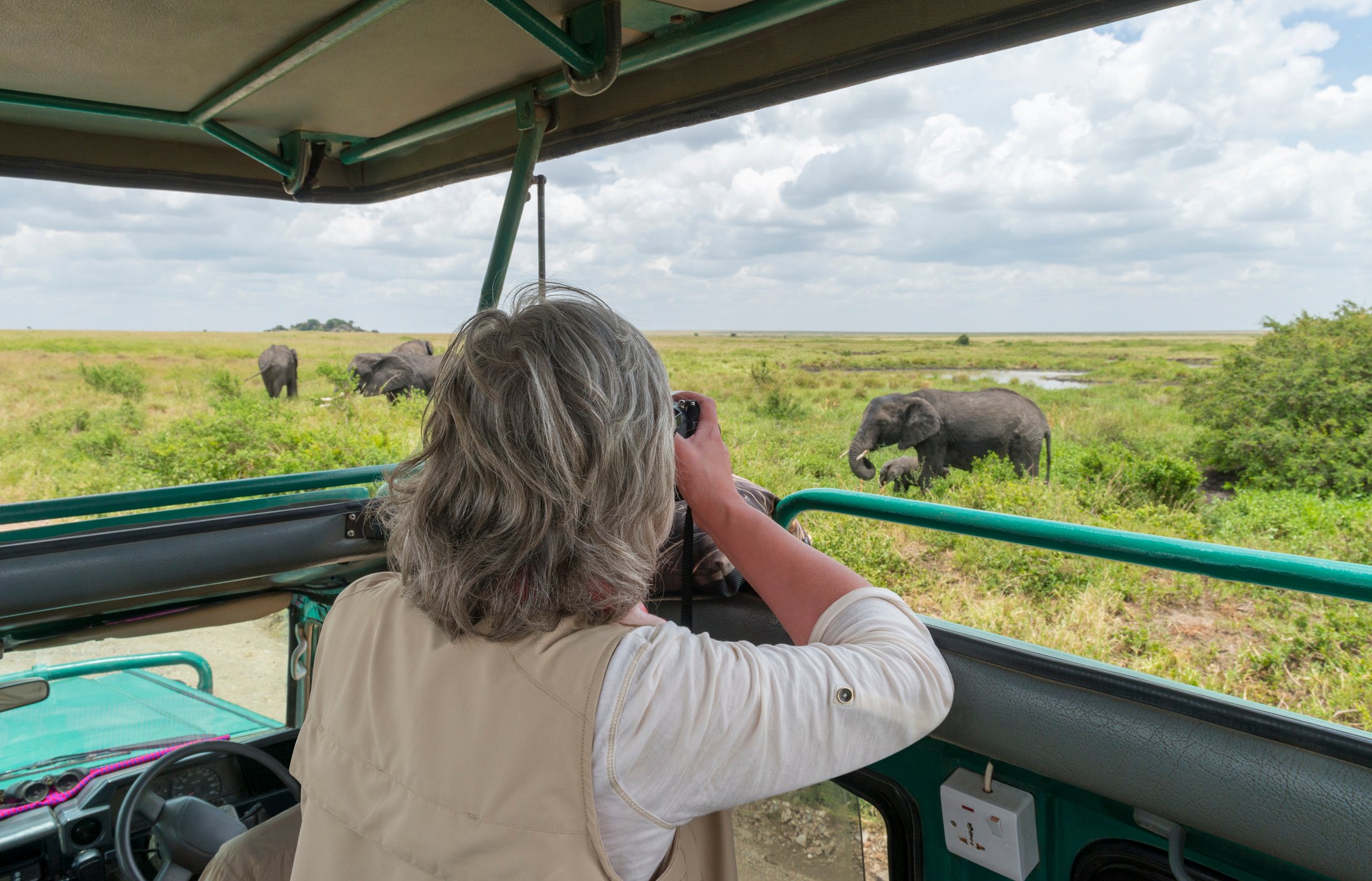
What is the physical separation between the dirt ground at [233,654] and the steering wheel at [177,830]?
1.77 ft

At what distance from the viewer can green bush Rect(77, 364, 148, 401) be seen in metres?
16.1

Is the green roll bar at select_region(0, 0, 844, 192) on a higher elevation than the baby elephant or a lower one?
higher

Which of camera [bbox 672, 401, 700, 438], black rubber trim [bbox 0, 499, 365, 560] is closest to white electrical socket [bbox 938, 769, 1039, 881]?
camera [bbox 672, 401, 700, 438]

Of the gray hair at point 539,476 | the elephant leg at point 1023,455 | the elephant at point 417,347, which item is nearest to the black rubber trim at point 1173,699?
the gray hair at point 539,476

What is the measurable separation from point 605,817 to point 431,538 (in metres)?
0.29

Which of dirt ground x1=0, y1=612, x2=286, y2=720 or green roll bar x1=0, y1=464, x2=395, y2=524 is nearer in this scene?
green roll bar x1=0, y1=464, x2=395, y2=524

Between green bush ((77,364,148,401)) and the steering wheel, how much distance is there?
16.6 m

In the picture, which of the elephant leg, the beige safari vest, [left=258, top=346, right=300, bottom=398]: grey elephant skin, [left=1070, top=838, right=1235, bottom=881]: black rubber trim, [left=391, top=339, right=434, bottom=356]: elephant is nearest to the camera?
the beige safari vest

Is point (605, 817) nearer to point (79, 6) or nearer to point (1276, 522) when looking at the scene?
point (79, 6)

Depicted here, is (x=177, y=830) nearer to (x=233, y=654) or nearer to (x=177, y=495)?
(x=177, y=495)

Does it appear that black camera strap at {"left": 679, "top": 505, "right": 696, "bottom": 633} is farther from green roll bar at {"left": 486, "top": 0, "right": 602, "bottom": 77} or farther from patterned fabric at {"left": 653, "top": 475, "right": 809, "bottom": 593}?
green roll bar at {"left": 486, "top": 0, "right": 602, "bottom": 77}

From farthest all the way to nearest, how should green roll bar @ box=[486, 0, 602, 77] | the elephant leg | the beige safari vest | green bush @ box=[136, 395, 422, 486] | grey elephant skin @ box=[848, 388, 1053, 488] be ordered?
the elephant leg < grey elephant skin @ box=[848, 388, 1053, 488] < green bush @ box=[136, 395, 422, 486] < green roll bar @ box=[486, 0, 602, 77] < the beige safari vest

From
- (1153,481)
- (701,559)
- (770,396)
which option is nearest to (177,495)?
(701,559)

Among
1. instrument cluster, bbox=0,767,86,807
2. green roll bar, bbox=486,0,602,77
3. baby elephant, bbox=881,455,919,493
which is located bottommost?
baby elephant, bbox=881,455,919,493
